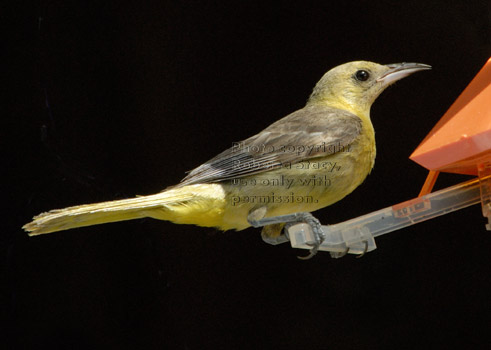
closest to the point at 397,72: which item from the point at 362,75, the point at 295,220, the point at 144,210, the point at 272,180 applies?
the point at 362,75

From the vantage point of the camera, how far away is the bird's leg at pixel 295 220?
241 cm

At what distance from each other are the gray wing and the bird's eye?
275mm

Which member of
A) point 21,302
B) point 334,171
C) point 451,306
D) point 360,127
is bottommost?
point 451,306

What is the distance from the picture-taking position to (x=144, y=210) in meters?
2.77

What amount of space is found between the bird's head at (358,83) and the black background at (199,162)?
0.25 m

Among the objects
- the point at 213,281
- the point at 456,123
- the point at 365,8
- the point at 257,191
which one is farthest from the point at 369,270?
the point at 456,123

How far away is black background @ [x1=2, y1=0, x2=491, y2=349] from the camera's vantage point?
3.37 meters

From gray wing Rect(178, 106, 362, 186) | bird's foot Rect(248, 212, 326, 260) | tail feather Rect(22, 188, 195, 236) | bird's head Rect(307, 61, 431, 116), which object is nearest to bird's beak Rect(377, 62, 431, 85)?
bird's head Rect(307, 61, 431, 116)

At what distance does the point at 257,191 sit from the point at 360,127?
0.63 m

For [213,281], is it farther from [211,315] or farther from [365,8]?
[365,8]

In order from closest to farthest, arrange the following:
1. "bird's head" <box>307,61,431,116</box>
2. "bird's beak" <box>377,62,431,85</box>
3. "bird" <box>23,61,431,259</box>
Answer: "bird" <box>23,61,431,259</box>, "bird's beak" <box>377,62,431,85</box>, "bird's head" <box>307,61,431,116</box>

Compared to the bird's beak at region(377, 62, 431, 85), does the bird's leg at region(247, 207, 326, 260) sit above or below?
below

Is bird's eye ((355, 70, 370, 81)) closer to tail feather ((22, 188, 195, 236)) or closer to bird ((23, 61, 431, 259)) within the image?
bird ((23, 61, 431, 259))

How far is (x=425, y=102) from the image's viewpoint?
360cm
